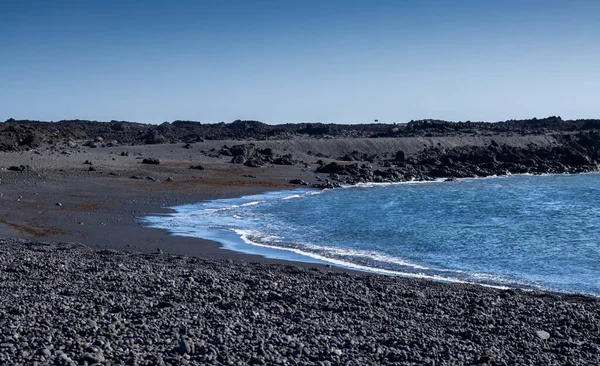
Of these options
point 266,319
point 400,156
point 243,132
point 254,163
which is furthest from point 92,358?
point 243,132

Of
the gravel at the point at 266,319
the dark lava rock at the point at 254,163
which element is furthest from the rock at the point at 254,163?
the gravel at the point at 266,319

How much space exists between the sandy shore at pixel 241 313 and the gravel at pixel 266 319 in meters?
0.02

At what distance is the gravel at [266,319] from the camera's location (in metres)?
7.89

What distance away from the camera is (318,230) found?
22.4 meters

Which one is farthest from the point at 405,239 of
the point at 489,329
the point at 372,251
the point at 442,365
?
the point at 442,365

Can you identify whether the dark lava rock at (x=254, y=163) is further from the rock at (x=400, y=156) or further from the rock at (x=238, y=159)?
the rock at (x=400, y=156)

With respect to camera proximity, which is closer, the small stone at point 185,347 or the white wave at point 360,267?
the small stone at point 185,347

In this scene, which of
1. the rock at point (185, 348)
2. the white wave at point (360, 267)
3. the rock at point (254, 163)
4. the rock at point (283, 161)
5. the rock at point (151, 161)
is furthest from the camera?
the rock at point (283, 161)

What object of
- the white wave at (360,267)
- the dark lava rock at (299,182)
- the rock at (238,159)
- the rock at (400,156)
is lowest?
the white wave at (360,267)

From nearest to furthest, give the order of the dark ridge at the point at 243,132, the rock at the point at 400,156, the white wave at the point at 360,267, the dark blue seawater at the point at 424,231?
the white wave at the point at 360,267 → the dark blue seawater at the point at 424,231 → the rock at the point at 400,156 → the dark ridge at the point at 243,132

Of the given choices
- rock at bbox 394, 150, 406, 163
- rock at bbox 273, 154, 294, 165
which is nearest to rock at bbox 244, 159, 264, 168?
rock at bbox 273, 154, 294, 165

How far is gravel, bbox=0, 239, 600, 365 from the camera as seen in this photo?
311 inches

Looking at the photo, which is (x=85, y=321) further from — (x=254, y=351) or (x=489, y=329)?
(x=489, y=329)

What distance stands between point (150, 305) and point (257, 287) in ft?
7.10
